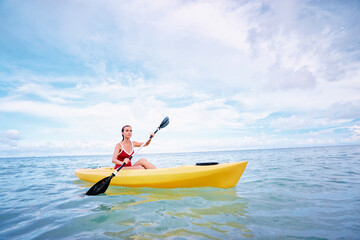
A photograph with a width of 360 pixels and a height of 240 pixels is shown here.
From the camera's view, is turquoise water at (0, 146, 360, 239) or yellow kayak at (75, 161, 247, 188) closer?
turquoise water at (0, 146, 360, 239)

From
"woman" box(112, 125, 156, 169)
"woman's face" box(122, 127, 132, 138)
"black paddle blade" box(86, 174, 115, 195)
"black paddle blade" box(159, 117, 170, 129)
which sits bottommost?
"black paddle blade" box(86, 174, 115, 195)

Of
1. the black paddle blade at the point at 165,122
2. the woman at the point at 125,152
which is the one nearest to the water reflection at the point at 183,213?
the woman at the point at 125,152

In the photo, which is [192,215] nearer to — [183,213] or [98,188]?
[183,213]

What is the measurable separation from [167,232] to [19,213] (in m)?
2.78

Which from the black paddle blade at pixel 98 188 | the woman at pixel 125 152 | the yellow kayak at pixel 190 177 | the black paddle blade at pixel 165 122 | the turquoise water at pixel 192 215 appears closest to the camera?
the turquoise water at pixel 192 215

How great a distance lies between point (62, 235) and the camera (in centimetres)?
233

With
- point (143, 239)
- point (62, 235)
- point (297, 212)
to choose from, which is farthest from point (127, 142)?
point (297, 212)

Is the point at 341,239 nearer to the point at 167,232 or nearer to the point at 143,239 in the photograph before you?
the point at 167,232

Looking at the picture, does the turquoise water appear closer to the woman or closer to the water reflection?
the water reflection

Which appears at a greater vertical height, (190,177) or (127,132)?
(127,132)

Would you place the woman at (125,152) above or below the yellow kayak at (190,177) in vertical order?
above

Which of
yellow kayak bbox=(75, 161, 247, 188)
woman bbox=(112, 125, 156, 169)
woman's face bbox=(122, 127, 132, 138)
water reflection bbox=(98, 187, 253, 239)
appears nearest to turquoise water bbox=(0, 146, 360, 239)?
water reflection bbox=(98, 187, 253, 239)

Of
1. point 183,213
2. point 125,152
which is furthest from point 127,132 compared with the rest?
point 183,213

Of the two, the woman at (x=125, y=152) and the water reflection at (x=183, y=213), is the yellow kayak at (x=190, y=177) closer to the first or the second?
the water reflection at (x=183, y=213)
